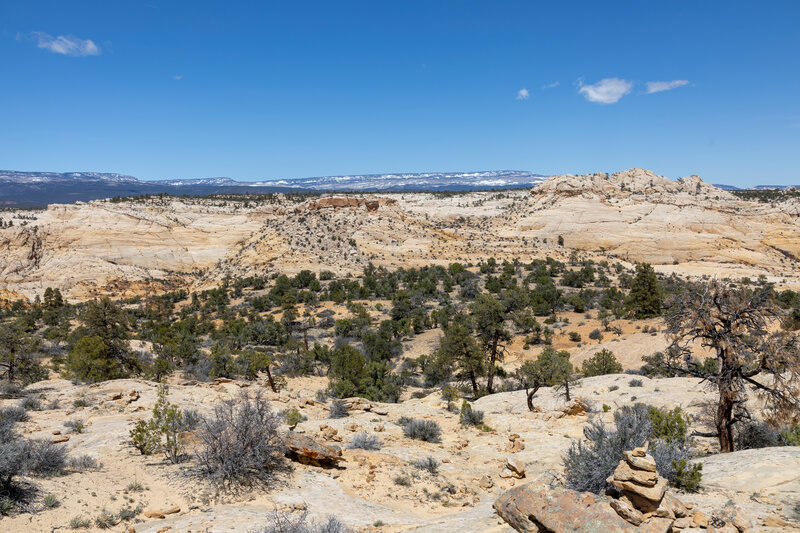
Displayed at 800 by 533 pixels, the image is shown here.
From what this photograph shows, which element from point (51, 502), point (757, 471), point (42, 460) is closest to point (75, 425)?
point (42, 460)

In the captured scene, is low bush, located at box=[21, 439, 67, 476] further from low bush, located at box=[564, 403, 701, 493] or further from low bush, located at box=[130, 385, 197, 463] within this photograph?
low bush, located at box=[564, 403, 701, 493]

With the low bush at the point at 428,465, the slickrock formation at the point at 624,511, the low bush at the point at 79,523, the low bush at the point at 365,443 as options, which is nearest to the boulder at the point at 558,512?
the slickrock formation at the point at 624,511

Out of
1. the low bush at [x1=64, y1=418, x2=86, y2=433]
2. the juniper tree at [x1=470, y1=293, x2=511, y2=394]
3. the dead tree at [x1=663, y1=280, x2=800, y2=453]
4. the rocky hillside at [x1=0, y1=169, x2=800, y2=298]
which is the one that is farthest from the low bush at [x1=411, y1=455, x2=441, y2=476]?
the rocky hillside at [x1=0, y1=169, x2=800, y2=298]

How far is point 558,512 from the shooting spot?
17.9 feet

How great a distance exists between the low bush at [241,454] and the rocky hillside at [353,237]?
44.6 m

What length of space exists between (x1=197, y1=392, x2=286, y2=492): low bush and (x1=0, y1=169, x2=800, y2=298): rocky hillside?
44.6m

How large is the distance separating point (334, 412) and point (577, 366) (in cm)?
1639

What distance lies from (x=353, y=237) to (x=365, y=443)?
5193 cm

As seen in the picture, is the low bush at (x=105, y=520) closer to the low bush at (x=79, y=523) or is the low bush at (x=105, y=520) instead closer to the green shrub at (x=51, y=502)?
the low bush at (x=79, y=523)

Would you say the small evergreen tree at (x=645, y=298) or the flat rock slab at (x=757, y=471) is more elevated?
the flat rock slab at (x=757, y=471)

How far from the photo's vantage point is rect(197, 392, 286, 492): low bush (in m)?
7.64

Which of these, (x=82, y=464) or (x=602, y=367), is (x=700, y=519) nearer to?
(x=82, y=464)

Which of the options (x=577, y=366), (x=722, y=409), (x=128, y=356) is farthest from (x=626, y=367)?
(x=128, y=356)

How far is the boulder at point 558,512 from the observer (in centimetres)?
523
